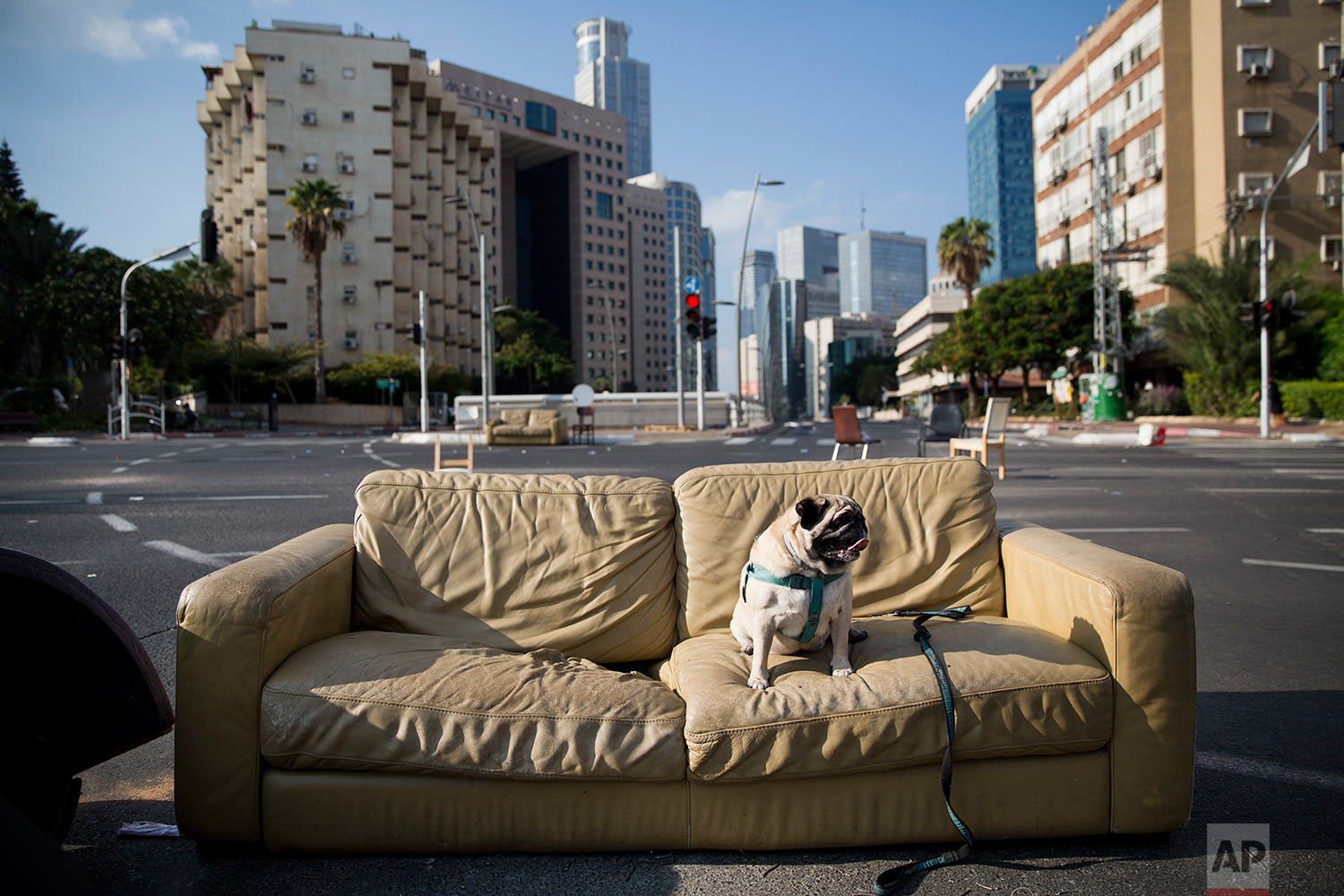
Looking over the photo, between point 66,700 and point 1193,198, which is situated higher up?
point 1193,198

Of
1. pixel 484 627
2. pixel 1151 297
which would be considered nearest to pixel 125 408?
pixel 484 627

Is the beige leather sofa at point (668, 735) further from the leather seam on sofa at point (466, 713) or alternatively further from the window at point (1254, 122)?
the window at point (1254, 122)

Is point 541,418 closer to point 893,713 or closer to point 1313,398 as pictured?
point 893,713

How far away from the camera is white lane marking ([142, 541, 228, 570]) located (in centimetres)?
661

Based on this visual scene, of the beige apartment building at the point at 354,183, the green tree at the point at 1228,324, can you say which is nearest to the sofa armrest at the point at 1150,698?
the green tree at the point at 1228,324

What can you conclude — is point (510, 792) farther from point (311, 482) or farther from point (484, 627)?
point (311, 482)

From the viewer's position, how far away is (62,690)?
6.80 feet

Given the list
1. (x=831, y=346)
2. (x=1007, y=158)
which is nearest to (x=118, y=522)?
(x=1007, y=158)

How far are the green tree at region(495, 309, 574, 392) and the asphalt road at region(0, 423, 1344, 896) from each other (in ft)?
195

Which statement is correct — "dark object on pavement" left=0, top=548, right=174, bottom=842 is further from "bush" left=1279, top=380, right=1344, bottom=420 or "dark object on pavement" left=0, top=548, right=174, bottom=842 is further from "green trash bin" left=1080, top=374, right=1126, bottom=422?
"green trash bin" left=1080, top=374, right=1126, bottom=422

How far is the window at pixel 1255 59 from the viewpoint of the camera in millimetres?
37625

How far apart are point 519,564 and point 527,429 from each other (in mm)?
21864

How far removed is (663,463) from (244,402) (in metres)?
42.8

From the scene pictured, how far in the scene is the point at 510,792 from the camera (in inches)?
93.9
